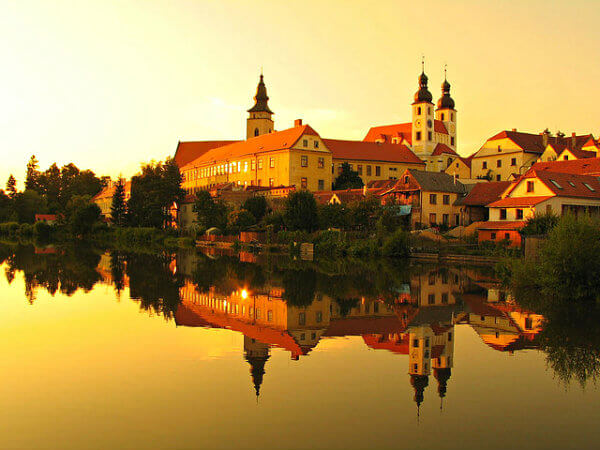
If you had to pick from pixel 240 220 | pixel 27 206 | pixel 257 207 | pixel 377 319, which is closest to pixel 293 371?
pixel 377 319

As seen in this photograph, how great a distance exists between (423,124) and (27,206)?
67782mm

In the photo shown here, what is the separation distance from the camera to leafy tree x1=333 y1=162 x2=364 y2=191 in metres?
73.4

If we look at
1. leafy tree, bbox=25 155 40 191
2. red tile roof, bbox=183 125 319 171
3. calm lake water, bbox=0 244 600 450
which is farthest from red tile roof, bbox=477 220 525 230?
leafy tree, bbox=25 155 40 191

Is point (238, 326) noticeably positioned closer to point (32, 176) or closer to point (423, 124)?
point (423, 124)

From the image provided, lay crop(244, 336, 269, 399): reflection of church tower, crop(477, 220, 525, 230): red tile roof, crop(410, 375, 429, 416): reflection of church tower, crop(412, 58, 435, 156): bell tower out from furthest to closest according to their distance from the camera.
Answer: crop(412, 58, 435, 156): bell tower < crop(477, 220, 525, 230): red tile roof < crop(244, 336, 269, 399): reflection of church tower < crop(410, 375, 429, 416): reflection of church tower

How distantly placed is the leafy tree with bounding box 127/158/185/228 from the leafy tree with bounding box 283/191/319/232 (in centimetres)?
2408

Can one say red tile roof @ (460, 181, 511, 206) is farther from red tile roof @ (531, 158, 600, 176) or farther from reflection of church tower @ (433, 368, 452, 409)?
reflection of church tower @ (433, 368, 452, 409)

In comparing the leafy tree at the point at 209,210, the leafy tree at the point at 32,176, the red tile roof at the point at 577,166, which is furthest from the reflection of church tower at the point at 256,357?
the leafy tree at the point at 32,176

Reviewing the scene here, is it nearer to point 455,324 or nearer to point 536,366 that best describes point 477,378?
point 536,366

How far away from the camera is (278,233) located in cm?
4822

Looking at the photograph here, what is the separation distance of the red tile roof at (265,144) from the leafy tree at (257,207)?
12.8 meters

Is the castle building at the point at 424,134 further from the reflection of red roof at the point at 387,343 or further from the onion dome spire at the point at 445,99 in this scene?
the reflection of red roof at the point at 387,343

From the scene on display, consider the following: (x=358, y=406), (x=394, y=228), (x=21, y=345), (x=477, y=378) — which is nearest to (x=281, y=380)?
(x=358, y=406)

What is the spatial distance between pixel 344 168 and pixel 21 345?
211ft
